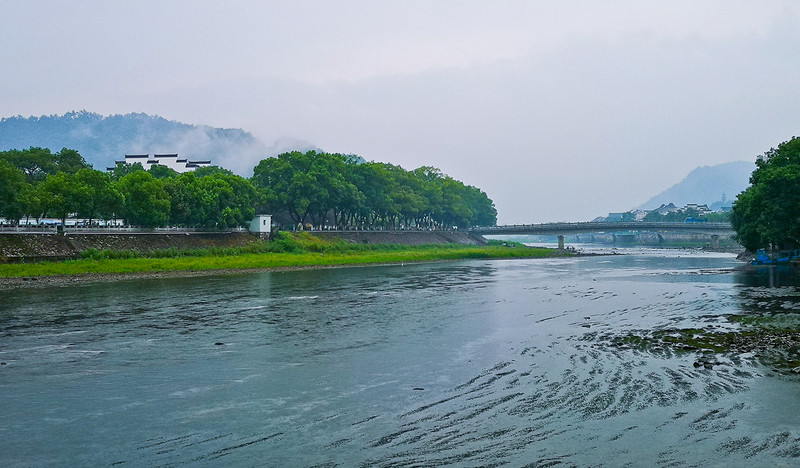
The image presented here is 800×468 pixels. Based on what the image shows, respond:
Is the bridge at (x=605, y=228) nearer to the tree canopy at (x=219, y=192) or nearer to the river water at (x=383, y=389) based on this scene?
the tree canopy at (x=219, y=192)

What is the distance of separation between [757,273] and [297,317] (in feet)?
146

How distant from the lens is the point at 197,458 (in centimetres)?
1263

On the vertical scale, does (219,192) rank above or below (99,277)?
above

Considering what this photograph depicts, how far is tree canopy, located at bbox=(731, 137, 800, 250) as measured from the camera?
189 ft

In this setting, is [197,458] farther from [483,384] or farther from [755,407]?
[755,407]

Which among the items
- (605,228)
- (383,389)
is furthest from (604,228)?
(383,389)

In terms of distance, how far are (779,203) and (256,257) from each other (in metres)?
53.3

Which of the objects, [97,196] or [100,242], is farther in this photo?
[97,196]

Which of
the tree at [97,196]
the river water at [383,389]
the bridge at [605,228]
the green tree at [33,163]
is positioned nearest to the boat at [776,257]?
the river water at [383,389]

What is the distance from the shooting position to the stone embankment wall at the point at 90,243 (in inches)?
2156

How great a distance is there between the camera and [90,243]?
61625 mm

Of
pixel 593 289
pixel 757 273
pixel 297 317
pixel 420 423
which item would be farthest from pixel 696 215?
pixel 420 423

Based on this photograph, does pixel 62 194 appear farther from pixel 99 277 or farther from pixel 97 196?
pixel 99 277

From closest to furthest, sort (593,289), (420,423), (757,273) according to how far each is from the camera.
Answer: (420,423)
(593,289)
(757,273)
